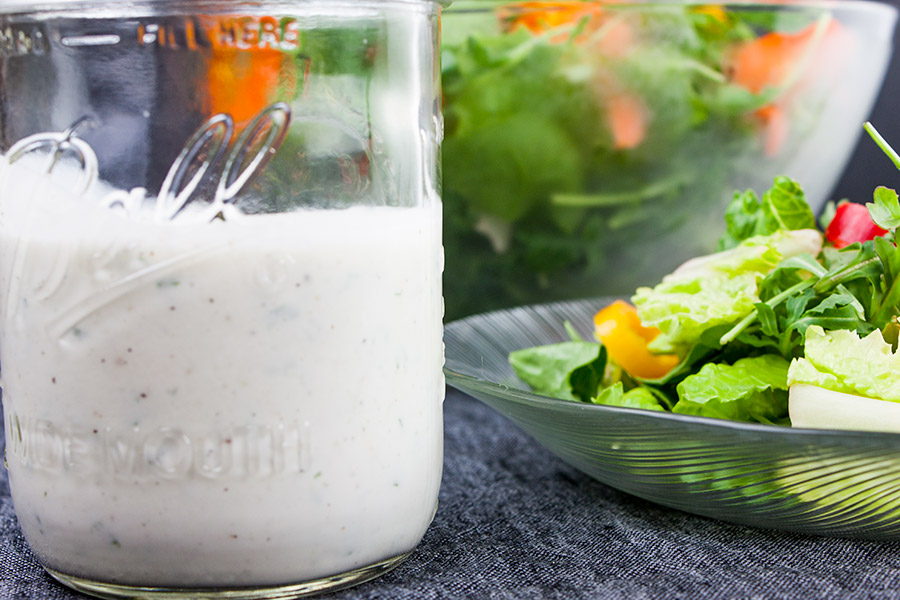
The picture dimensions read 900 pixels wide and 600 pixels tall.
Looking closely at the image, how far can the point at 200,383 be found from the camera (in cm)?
63

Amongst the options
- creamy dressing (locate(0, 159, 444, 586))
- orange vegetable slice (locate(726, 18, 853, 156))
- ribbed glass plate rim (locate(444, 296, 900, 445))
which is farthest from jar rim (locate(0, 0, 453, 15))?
orange vegetable slice (locate(726, 18, 853, 156))

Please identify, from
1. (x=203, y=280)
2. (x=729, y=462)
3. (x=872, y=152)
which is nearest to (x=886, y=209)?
(x=729, y=462)

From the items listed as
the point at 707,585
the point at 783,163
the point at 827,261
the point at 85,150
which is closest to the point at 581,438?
the point at 707,585

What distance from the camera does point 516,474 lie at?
99cm

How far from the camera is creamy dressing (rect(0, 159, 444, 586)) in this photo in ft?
2.06

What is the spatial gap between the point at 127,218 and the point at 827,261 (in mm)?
663

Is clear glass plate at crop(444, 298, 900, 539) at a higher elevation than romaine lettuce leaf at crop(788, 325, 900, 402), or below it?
below

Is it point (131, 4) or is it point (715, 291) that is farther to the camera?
point (715, 291)

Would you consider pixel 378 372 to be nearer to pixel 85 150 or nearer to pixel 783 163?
pixel 85 150

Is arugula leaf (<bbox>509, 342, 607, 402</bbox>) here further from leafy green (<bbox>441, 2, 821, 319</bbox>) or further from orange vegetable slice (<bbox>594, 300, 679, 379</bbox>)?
leafy green (<bbox>441, 2, 821, 319</bbox>)

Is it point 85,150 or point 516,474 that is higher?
point 85,150

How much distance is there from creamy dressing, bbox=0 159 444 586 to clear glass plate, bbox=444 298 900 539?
19 centimetres

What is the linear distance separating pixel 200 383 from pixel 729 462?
0.40 m

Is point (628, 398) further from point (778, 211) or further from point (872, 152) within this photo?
point (872, 152)
